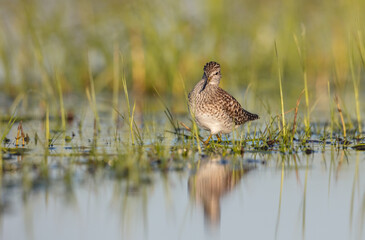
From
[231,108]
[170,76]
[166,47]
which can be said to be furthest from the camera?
[170,76]

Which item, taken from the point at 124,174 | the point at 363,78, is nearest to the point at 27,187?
the point at 124,174

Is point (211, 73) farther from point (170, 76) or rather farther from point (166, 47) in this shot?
point (170, 76)

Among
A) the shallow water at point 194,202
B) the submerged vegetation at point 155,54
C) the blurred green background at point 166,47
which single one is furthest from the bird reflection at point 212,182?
the blurred green background at point 166,47

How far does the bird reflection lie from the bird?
3.51 ft

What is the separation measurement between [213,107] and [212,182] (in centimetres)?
217

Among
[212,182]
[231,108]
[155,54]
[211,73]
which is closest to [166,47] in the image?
[155,54]

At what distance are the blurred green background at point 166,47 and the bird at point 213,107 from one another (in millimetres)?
3162

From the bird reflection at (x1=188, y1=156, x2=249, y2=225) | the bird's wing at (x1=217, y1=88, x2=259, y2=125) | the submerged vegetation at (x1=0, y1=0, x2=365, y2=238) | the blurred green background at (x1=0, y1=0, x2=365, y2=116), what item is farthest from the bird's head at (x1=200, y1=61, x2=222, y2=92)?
the blurred green background at (x1=0, y1=0, x2=365, y2=116)

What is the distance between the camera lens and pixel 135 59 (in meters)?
13.7

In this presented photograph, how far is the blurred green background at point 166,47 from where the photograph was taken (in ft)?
42.7

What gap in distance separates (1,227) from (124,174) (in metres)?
1.71

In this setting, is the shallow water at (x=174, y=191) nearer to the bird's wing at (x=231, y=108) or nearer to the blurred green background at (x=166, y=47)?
the bird's wing at (x=231, y=108)

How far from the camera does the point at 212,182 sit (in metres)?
6.25

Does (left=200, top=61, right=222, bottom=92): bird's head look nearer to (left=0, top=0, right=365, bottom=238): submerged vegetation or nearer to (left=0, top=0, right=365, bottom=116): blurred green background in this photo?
(left=0, top=0, right=365, bottom=238): submerged vegetation
